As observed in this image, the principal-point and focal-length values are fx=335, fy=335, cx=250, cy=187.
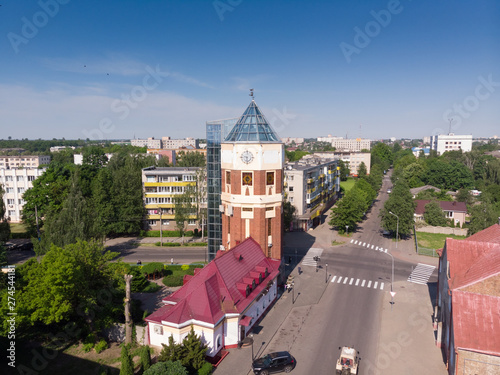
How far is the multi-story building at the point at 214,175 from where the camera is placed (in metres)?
44.2

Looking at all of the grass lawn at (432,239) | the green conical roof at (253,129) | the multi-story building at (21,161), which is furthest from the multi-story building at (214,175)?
the multi-story building at (21,161)

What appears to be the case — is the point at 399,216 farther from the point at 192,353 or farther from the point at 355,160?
the point at 355,160

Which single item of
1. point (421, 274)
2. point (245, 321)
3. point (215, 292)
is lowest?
point (421, 274)

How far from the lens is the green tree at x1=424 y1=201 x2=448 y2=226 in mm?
68375

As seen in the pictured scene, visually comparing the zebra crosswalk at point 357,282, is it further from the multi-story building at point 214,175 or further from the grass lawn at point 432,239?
the grass lawn at point 432,239

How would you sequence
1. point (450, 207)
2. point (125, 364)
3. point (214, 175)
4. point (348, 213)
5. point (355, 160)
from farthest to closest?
point (355, 160) → point (450, 207) → point (348, 213) → point (214, 175) → point (125, 364)

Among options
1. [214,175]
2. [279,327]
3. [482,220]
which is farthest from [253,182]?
[482,220]

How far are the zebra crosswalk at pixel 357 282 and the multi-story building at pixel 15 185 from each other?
7094 cm

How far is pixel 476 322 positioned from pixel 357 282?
21669 mm

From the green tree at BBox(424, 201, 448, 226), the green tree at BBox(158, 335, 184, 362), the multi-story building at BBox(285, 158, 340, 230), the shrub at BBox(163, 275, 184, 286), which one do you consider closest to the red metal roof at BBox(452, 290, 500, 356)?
the green tree at BBox(158, 335, 184, 362)

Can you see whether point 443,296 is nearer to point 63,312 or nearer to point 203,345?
point 203,345

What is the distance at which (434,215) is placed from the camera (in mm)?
69000

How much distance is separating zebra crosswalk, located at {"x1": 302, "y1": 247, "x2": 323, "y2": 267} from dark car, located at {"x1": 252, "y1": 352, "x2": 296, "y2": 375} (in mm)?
25421

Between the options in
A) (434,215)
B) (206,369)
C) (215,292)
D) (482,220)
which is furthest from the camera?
(434,215)
